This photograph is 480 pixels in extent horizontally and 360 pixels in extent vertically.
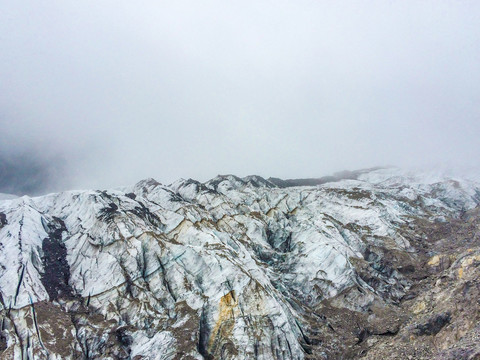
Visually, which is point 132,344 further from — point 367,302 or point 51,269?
point 367,302

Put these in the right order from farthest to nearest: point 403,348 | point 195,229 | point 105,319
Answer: point 195,229, point 105,319, point 403,348

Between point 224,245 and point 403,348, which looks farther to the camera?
point 224,245

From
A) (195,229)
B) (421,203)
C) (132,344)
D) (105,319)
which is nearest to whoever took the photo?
(132,344)

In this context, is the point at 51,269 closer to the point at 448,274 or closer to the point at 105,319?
the point at 105,319

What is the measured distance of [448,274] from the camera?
61938 mm

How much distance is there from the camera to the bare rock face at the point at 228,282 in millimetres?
53500

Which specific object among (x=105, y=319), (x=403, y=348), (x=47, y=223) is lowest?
(x=403, y=348)

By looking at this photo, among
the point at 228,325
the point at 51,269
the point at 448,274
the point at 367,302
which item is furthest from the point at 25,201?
the point at 448,274

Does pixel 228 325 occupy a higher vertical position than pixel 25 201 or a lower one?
lower

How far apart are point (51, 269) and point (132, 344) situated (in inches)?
1169

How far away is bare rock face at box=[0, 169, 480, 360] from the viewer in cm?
5350

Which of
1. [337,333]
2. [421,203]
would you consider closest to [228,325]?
[337,333]

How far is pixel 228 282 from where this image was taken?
224 feet

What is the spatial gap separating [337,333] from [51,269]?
2598 inches
